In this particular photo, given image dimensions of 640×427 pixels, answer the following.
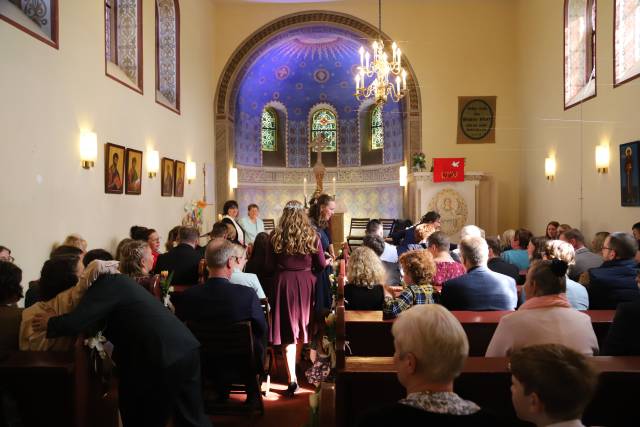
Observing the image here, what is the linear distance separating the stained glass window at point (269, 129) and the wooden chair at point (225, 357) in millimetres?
15453

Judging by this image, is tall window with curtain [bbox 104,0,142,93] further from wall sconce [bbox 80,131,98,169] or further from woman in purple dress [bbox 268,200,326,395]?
woman in purple dress [bbox 268,200,326,395]

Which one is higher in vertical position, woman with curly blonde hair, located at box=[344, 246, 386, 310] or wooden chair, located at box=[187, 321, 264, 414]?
woman with curly blonde hair, located at box=[344, 246, 386, 310]

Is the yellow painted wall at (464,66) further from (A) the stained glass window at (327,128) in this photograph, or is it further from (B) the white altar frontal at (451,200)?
(A) the stained glass window at (327,128)

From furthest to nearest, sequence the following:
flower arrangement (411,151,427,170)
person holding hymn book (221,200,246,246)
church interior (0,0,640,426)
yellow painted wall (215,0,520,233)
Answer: yellow painted wall (215,0,520,233) < flower arrangement (411,151,427,170) < person holding hymn book (221,200,246,246) < church interior (0,0,640,426)

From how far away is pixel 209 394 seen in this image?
4.53 meters

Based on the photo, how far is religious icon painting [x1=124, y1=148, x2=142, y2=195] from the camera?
8.73m

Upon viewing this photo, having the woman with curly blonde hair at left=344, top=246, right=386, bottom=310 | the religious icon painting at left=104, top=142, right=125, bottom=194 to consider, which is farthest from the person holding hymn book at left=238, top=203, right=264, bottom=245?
the woman with curly blonde hair at left=344, top=246, right=386, bottom=310

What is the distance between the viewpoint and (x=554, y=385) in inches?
66.0

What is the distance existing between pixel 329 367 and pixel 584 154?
7.91 metres

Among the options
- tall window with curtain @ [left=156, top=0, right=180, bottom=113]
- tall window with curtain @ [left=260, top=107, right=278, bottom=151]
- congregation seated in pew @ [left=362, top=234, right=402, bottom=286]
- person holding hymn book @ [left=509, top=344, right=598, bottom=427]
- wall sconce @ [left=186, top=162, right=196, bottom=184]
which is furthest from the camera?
tall window with curtain @ [left=260, top=107, right=278, bottom=151]

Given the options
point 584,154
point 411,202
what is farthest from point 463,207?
point 584,154

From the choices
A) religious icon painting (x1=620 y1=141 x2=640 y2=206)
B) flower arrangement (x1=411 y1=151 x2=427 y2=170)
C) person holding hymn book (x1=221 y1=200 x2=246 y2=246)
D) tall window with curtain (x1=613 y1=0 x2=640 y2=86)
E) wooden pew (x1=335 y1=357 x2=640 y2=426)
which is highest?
tall window with curtain (x1=613 y1=0 x2=640 y2=86)

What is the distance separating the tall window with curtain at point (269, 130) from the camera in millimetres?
19328

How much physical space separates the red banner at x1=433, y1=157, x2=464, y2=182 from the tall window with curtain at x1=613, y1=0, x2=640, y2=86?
393 centimetres
